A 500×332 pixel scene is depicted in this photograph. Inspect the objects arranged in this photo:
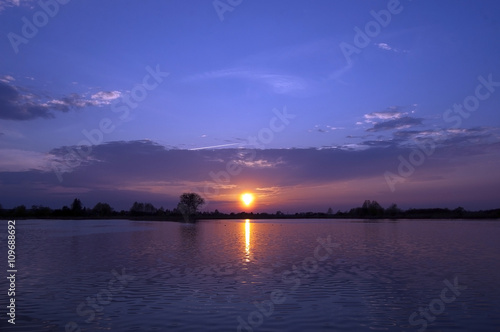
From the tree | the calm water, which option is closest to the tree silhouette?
the tree

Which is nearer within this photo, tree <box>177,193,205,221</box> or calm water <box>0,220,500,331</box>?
calm water <box>0,220,500,331</box>

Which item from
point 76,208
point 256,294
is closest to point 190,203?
point 76,208

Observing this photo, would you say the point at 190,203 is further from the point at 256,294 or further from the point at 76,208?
the point at 256,294

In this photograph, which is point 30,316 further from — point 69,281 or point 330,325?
point 330,325

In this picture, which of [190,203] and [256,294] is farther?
[190,203]

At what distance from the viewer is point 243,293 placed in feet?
54.5

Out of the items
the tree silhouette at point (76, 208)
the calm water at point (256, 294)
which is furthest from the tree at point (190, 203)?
the calm water at point (256, 294)

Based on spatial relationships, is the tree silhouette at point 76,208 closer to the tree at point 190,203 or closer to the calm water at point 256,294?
the tree at point 190,203

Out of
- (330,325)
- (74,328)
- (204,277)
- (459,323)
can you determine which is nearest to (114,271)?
(204,277)

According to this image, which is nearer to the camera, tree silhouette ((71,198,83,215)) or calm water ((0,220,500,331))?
calm water ((0,220,500,331))

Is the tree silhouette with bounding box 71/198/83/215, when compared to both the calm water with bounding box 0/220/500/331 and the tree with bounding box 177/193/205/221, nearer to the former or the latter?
the tree with bounding box 177/193/205/221

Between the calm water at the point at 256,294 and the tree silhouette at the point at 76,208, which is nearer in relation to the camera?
the calm water at the point at 256,294

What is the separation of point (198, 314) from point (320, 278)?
27.5 ft

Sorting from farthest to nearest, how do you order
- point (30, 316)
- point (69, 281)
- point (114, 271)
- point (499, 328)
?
point (114, 271), point (69, 281), point (30, 316), point (499, 328)
